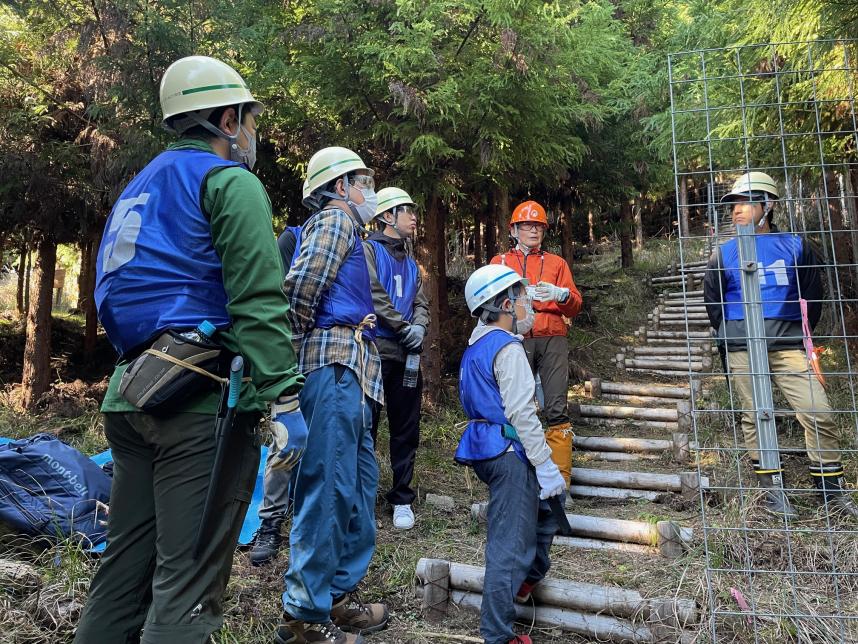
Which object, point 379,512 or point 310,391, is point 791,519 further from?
point 310,391

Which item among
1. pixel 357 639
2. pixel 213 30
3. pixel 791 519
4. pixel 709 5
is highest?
pixel 709 5

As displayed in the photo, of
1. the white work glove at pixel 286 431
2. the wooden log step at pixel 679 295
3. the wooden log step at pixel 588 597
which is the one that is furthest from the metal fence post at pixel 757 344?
the wooden log step at pixel 679 295

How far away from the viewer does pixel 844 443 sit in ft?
18.1

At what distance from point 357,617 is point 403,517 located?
1442 millimetres

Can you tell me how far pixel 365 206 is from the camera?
12.1 feet

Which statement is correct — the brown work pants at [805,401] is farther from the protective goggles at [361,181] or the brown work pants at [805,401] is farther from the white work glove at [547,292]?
the protective goggles at [361,181]

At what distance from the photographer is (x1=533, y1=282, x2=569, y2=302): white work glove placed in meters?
5.34

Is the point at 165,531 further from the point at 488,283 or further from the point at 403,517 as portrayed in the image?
the point at 403,517

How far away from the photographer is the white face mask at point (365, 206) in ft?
11.9

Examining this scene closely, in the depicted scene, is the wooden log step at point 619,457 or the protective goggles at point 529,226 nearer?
the protective goggles at point 529,226

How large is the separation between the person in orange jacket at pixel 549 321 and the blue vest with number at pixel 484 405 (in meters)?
2.07

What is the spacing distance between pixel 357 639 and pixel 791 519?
3000 mm

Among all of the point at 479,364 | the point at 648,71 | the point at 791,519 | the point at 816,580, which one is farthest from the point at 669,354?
the point at 479,364

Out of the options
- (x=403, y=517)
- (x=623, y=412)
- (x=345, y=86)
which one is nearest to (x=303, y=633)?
(x=403, y=517)
